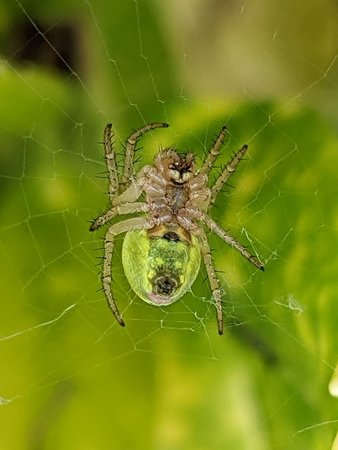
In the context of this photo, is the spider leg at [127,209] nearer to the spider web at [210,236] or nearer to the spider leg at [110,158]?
the spider leg at [110,158]

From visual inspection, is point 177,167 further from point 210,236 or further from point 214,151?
point 210,236

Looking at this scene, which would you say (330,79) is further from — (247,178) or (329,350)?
(329,350)

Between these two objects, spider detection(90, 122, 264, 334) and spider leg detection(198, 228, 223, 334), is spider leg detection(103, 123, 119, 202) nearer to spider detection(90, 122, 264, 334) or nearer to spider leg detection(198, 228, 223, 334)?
spider detection(90, 122, 264, 334)

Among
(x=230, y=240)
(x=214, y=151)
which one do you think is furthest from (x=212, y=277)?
(x=214, y=151)

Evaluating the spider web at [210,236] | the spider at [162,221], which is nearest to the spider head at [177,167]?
the spider at [162,221]

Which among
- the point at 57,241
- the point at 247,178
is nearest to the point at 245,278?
the point at 247,178

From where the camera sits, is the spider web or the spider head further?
the spider web

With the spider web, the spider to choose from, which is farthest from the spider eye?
the spider web
